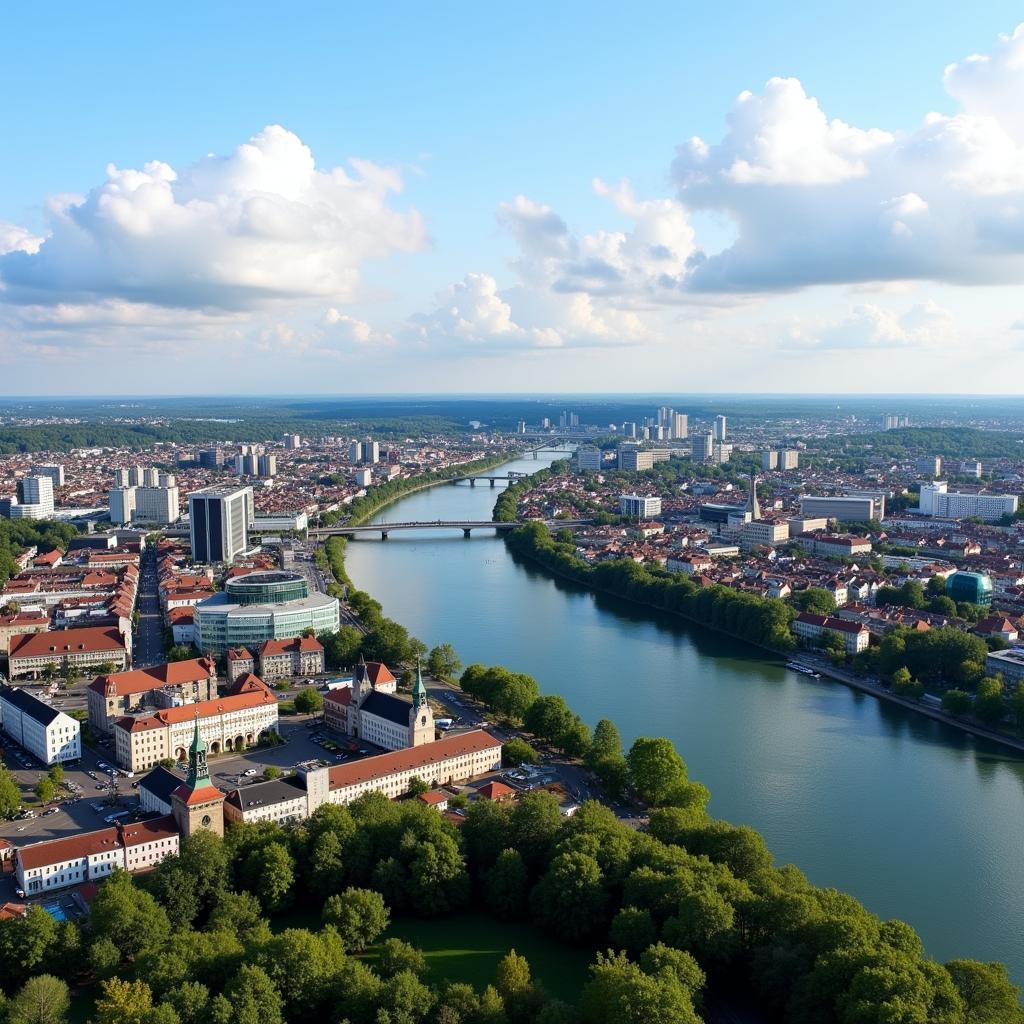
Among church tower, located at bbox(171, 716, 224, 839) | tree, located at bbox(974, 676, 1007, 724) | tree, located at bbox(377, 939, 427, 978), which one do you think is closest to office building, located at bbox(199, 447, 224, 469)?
tree, located at bbox(974, 676, 1007, 724)

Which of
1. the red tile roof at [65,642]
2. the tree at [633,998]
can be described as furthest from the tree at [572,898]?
the red tile roof at [65,642]

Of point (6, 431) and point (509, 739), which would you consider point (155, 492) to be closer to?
point (509, 739)

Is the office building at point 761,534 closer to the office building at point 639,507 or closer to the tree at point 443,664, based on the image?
the office building at point 639,507

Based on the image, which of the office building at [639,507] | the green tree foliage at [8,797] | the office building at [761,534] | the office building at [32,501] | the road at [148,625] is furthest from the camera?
the office building at [639,507]

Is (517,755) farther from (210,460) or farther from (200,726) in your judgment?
(210,460)

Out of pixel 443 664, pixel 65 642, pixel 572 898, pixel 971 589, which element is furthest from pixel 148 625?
pixel 971 589

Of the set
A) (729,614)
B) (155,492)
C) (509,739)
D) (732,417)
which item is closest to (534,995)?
(509,739)

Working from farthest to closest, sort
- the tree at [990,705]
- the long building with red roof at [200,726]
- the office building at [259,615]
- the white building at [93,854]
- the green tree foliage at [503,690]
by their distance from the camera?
the office building at [259,615], the tree at [990,705], the green tree foliage at [503,690], the long building with red roof at [200,726], the white building at [93,854]

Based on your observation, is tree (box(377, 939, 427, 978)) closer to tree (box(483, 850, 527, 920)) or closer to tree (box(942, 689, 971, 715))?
tree (box(483, 850, 527, 920))
